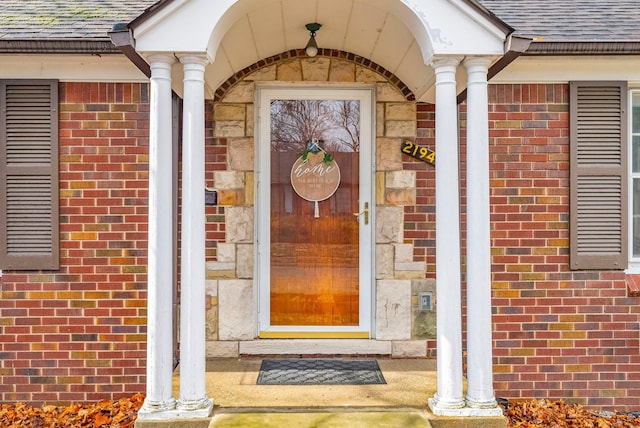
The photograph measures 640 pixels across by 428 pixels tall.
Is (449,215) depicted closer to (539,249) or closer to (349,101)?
(539,249)

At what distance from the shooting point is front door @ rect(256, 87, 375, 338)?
192 inches

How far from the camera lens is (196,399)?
139 inches

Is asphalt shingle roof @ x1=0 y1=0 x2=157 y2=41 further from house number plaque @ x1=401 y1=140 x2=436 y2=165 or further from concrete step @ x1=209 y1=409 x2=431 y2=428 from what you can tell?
concrete step @ x1=209 y1=409 x2=431 y2=428

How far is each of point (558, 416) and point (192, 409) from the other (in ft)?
10.0

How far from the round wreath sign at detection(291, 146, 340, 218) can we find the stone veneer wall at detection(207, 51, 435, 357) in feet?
1.39

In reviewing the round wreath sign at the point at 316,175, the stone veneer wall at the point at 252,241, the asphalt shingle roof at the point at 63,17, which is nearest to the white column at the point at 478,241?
the stone veneer wall at the point at 252,241

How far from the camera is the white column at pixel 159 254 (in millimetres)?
3521

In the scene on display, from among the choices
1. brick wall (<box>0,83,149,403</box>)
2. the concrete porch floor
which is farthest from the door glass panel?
brick wall (<box>0,83,149,403</box>)

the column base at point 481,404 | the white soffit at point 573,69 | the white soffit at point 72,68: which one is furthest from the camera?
the white soffit at point 573,69

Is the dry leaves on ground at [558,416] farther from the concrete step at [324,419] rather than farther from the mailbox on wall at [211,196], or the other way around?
the mailbox on wall at [211,196]

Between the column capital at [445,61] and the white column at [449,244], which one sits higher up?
the column capital at [445,61]

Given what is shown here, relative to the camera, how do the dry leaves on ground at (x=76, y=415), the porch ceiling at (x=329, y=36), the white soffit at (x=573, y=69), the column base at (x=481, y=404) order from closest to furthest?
the column base at (x=481, y=404) < the porch ceiling at (x=329, y=36) < the dry leaves on ground at (x=76, y=415) < the white soffit at (x=573, y=69)

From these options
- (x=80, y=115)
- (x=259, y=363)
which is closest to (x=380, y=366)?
(x=259, y=363)

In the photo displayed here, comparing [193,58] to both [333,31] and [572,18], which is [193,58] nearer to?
[333,31]
